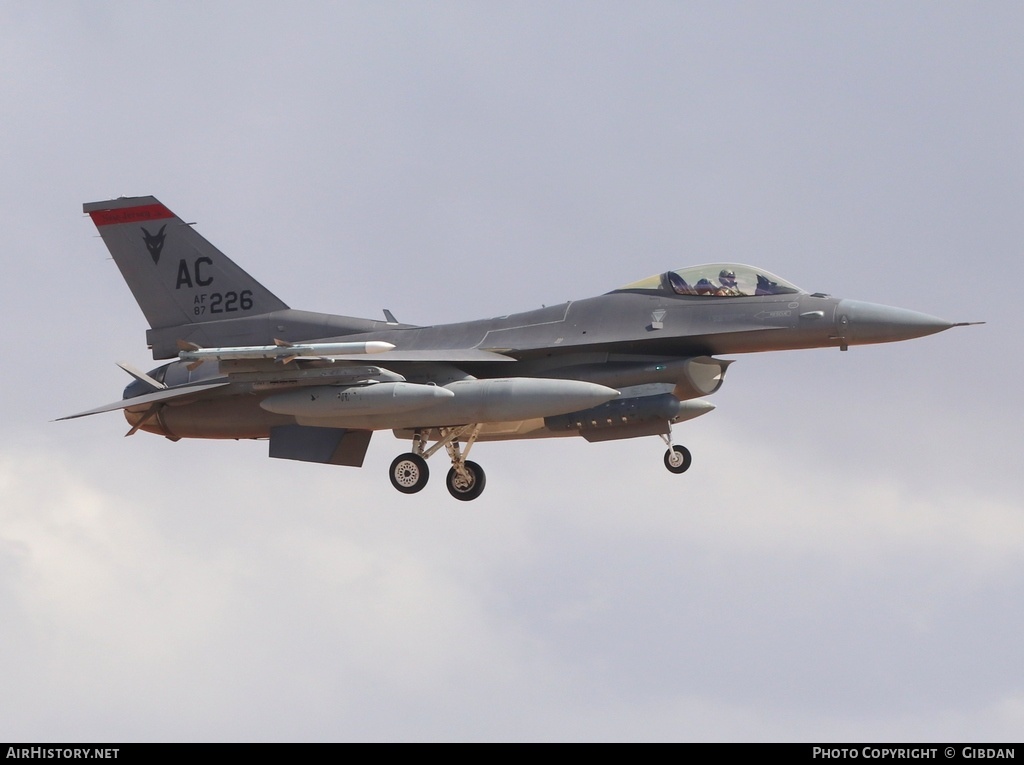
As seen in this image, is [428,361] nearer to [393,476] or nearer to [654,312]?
[393,476]

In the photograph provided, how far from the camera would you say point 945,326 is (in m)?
22.1

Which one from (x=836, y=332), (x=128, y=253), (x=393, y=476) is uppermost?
(x=128, y=253)

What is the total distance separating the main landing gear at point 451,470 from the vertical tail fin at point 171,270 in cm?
362

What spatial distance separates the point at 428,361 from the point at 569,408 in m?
2.46

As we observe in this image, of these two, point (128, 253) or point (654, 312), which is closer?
point (654, 312)

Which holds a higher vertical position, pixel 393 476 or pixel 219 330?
pixel 219 330

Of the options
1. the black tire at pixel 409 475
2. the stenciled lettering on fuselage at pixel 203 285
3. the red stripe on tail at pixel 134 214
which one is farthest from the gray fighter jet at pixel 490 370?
the red stripe on tail at pixel 134 214

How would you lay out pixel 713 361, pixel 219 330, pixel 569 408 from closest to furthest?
pixel 569 408
pixel 713 361
pixel 219 330

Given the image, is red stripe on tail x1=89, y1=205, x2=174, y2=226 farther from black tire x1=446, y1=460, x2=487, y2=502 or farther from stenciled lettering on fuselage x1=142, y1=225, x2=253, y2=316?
black tire x1=446, y1=460, x2=487, y2=502

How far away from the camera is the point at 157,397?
24281 mm

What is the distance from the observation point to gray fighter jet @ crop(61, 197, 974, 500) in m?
22.4

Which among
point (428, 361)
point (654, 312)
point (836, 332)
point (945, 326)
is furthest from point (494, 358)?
point (945, 326)

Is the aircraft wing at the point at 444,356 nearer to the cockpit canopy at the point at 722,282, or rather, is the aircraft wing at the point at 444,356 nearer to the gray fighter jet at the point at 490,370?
the gray fighter jet at the point at 490,370

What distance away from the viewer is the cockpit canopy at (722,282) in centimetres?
2294
